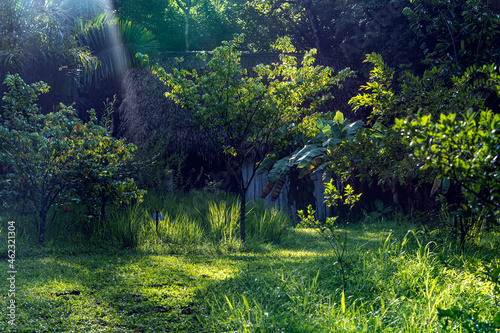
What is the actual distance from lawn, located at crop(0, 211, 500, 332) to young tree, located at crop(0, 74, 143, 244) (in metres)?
1.27

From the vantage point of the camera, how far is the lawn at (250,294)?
128 inches

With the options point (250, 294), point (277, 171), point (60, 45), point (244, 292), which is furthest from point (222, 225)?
point (60, 45)

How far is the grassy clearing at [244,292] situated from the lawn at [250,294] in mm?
11

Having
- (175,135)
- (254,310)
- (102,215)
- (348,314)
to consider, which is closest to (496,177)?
(348,314)

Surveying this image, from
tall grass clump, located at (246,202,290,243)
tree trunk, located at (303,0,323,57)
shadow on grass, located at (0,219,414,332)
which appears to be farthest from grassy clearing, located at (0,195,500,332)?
tree trunk, located at (303,0,323,57)

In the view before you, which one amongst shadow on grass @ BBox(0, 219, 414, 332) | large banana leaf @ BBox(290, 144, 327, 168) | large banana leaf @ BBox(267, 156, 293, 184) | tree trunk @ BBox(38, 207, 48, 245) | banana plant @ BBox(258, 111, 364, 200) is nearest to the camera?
shadow on grass @ BBox(0, 219, 414, 332)

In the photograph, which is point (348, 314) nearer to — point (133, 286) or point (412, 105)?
point (133, 286)

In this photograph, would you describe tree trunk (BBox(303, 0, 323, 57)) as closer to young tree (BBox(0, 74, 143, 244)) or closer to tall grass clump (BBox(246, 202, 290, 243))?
tall grass clump (BBox(246, 202, 290, 243))

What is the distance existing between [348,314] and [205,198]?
6.21 m

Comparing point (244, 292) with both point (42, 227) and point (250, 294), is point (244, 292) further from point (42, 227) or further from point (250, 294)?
point (42, 227)

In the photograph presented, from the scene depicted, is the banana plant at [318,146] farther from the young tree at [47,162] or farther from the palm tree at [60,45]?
the palm tree at [60,45]

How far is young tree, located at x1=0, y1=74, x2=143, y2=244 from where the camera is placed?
641cm

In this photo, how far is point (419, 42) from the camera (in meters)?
10.2

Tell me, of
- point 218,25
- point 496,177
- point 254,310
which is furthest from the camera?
point 218,25
